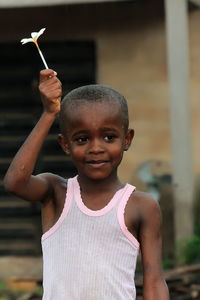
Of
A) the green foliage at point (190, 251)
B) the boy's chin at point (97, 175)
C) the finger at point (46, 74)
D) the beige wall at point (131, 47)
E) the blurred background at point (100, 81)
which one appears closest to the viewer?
the finger at point (46, 74)

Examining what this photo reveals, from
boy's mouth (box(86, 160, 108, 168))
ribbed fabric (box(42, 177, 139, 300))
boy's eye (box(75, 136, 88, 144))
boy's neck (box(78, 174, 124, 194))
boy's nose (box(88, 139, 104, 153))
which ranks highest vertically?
boy's eye (box(75, 136, 88, 144))

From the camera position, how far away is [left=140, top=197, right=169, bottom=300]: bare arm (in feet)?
Result: 10.5

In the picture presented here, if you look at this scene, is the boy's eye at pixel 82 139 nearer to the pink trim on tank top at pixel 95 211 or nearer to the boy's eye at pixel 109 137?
the boy's eye at pixel 109 137

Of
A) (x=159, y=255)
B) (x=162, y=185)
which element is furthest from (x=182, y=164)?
(x=159, y=255)

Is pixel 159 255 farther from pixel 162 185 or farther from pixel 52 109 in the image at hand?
pixel 162 185

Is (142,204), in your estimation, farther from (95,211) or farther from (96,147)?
(96,147)

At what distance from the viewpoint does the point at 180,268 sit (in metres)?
7.57

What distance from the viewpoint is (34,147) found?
312 centimetres

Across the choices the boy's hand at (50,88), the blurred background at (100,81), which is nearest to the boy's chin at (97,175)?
the boy's hand at (50,88)

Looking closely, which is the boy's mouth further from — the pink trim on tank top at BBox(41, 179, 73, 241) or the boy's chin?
the pink trim on tank top at BBox(41, 179, 73, 241)

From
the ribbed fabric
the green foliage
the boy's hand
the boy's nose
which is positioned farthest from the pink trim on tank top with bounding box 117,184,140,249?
the green foliage

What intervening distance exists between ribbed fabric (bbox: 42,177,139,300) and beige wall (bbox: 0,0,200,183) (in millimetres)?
5686

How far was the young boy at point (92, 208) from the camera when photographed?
3.08 meters

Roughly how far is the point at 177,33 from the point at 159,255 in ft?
16.5
